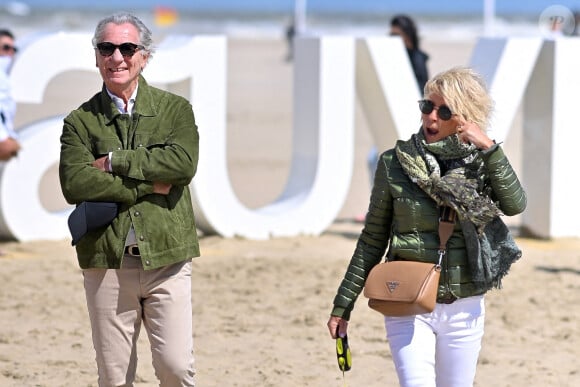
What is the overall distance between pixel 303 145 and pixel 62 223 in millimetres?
2393

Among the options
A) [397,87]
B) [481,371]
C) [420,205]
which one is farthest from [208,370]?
[397,87]

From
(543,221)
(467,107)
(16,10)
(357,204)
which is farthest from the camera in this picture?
(16,10)

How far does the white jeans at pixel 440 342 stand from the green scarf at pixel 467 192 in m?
0.14

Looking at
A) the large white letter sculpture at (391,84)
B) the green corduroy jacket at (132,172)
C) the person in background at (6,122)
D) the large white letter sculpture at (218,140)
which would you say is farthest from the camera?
the large white letter sculpture at (391,84)

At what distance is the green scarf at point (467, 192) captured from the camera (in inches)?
164

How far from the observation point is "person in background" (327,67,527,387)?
13.7ft


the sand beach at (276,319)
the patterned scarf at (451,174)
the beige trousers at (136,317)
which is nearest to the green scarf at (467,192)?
the patterned scarf at (451,174)

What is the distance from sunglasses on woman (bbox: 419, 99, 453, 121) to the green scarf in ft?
0.29

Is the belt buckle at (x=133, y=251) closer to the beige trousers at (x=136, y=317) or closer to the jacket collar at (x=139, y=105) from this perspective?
the beige trousers at (x=136, y=317)

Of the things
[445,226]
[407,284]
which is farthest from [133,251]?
[445,226]

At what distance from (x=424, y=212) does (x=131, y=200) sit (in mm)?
1124

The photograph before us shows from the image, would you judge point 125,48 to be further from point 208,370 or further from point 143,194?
point 208,370

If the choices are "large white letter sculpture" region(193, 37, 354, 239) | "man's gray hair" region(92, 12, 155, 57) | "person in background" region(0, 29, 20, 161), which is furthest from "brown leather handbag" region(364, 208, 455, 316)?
"large white letter sculpture" region(193, 37, 354, 239)

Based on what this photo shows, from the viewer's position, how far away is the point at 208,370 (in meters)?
6.68
